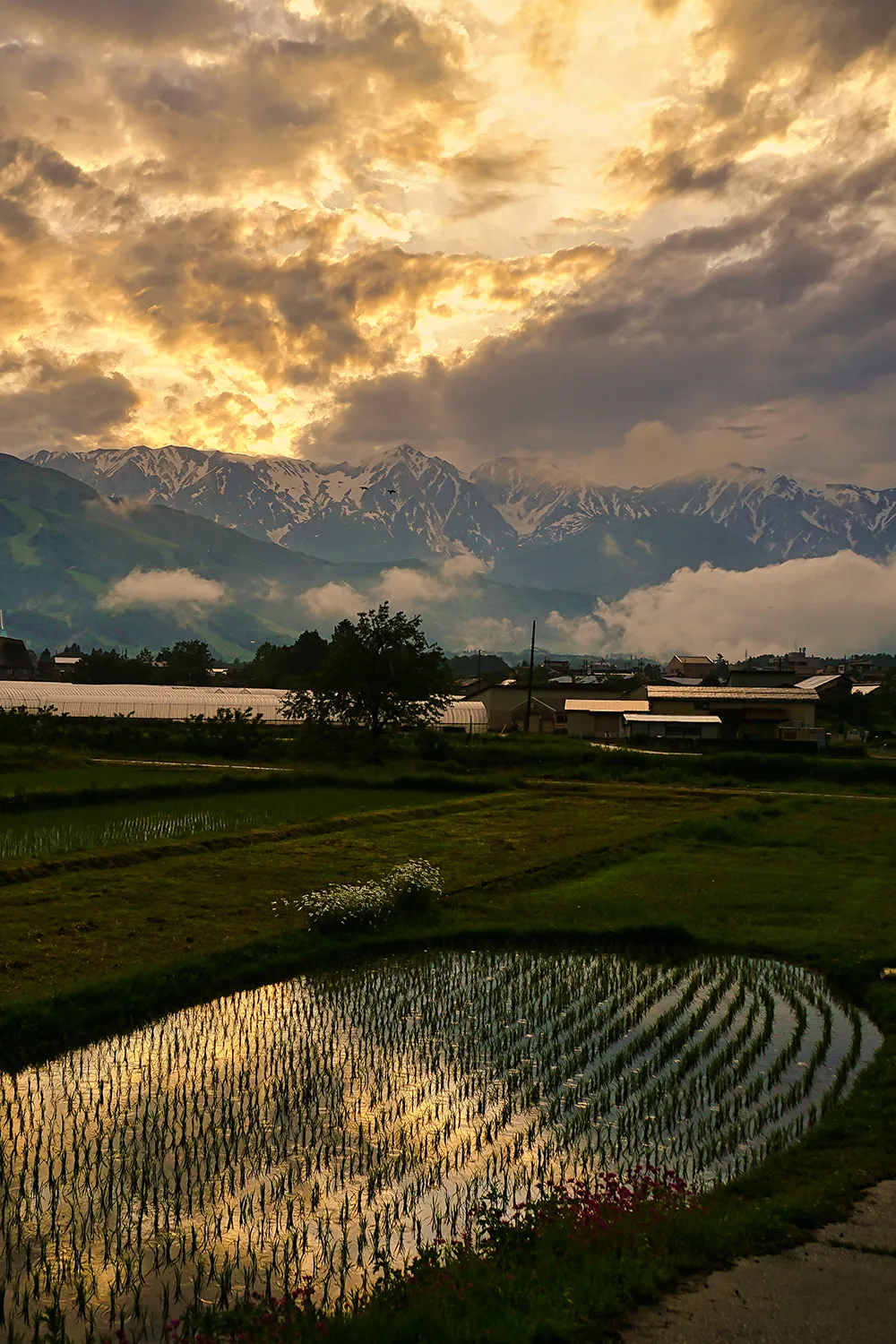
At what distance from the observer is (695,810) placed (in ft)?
167

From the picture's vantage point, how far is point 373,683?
7038cm

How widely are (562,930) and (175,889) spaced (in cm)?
1084

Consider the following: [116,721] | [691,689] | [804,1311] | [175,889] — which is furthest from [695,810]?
[691,689]

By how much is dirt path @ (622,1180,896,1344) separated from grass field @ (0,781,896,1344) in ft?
1.03

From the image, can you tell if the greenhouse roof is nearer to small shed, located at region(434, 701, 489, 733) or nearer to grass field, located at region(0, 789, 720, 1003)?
small shed, located at region(434, 701, 489, 733)

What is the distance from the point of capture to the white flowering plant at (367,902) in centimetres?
2552

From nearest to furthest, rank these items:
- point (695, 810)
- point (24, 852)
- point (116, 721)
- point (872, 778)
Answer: point (24, 852) < point (695, 810) < point (872, 778) < point (116, 721)

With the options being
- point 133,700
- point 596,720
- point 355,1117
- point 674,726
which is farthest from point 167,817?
point 133,700

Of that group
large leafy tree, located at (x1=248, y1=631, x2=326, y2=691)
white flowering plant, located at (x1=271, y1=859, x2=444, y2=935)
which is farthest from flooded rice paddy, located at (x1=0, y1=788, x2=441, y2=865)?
large leafy tree, located at (x1=248, y1=631, x2=326, y2=691)

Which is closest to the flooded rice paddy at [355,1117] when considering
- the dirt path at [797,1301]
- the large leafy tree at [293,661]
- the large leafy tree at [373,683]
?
the dirt path at [797,1301]

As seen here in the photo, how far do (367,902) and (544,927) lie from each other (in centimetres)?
456

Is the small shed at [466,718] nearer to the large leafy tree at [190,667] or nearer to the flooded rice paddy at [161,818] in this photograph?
the flooded rice paddy at [161,818]

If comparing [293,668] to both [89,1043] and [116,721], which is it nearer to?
[116,721]

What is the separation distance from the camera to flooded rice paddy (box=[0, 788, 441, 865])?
34781 mm
